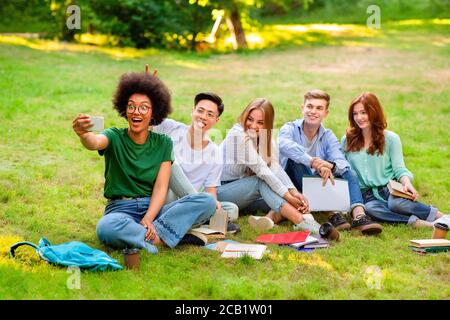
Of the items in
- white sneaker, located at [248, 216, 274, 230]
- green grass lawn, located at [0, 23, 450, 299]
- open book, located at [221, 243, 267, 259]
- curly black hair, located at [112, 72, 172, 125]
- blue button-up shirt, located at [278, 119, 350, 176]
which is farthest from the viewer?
blue button-up shirt, located at [278, 119, 350, 176]

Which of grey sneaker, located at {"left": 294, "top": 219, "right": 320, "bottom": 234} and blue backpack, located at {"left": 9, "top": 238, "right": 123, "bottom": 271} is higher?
blue backpack, located at {"left": 9, "top": 238, "right": 123, "bottom": 271}

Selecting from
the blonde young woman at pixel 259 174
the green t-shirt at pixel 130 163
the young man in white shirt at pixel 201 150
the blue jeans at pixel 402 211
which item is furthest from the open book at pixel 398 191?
the green t-shirt at pixel 130 163

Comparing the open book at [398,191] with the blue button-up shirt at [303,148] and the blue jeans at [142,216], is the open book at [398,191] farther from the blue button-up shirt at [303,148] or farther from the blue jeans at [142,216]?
the blue jeans at [142,216]

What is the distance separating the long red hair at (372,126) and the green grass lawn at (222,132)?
81 cm

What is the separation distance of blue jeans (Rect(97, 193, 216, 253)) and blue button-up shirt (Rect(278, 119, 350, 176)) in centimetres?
112

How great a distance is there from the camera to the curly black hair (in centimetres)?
541

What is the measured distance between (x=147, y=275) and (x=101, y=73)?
360 inches

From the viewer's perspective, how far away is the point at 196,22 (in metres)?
18.1

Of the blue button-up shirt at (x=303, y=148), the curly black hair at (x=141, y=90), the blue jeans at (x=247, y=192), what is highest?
the curly black hair at (x=141, y=90)

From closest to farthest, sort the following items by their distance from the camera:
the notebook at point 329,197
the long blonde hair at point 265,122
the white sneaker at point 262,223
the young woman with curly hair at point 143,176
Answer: the young woman with curly hair at point 143,176 < the white sneaker at point 262,223 < the long blonde hair at point 265,122 < the notebook at point 329,197

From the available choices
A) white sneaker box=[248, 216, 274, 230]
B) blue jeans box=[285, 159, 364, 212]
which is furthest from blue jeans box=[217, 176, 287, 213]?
blue jeans box=[285, 159, 364, 212]

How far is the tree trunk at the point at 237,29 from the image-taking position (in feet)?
60.0

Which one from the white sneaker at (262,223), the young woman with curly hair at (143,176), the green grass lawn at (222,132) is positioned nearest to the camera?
the green grass lawn at (222,132)

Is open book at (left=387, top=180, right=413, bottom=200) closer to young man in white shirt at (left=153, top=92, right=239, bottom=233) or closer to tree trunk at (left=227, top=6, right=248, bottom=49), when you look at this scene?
young man in white shirt at (left=153, top=92, right=239, bottom=233)
